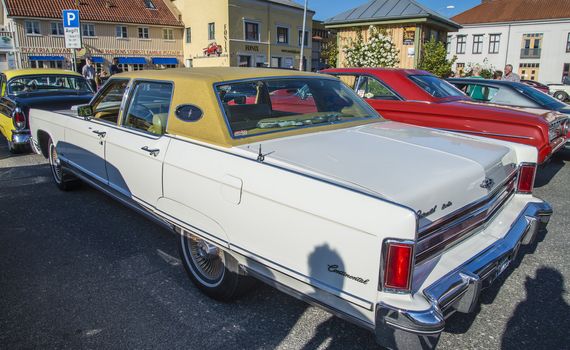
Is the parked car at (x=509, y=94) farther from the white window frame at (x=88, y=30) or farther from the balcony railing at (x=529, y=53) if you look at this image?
the balcony railing at (x=529, y=53)

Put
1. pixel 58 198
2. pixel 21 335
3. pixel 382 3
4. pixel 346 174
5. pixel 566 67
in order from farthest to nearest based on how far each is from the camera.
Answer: pixel 566 67, pixel 382 3, pixel 58 198, pixel 21 335, pixel 346 174

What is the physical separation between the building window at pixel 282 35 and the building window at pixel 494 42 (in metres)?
24.9

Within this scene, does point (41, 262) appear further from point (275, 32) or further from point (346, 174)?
point (275, 32)

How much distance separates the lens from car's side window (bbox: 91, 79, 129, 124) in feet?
13.8

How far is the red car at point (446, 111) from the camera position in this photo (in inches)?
209

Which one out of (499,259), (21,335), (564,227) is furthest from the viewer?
(564,227)

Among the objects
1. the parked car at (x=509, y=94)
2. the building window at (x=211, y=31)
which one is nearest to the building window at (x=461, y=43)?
the building window at (x=211, y=31)

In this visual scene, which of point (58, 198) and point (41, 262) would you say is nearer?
point (41, 262)

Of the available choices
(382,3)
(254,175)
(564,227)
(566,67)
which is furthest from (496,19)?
(254,175)

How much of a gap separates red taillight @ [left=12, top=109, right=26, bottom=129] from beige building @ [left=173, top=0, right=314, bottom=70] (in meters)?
30.6

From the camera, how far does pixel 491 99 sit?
7.94 metres

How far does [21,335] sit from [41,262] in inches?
43.6

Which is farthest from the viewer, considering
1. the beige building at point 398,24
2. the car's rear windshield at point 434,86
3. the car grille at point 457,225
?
the beige building at point 398,24

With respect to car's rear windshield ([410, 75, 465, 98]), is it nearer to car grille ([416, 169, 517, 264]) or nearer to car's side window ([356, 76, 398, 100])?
car's side window ([356, 76, 398, 100])
